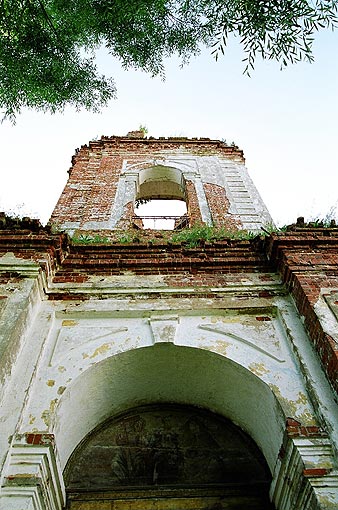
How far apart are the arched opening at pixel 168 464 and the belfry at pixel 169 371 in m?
0.01

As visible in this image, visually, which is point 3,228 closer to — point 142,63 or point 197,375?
point 197,375

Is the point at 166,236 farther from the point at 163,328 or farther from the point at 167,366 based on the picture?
the point at 167,366

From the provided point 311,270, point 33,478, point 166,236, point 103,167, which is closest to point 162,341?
point 33,478

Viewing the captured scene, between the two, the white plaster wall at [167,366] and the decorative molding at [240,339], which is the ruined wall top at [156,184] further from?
the decorative molding at [240,339]

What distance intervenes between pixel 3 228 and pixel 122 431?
327 centimetres

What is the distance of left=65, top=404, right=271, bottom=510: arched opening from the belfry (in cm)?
1

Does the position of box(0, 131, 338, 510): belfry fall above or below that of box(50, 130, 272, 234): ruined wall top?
below

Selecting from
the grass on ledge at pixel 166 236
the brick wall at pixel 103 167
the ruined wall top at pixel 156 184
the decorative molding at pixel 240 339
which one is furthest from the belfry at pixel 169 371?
the brick wall at pixel 103 167

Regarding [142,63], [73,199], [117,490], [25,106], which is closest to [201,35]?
[142,63]

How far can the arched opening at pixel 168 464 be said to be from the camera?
427 centimetres

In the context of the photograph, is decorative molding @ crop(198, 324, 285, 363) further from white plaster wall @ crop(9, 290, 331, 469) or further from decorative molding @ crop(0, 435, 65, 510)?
decorative molding @ crop(0, 435, 65, 510)

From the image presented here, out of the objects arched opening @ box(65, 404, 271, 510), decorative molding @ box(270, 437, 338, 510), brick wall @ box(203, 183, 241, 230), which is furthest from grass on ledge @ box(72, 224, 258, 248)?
decorative molding @ box(270, 437, 338, 510)

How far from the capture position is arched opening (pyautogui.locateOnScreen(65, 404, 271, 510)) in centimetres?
427

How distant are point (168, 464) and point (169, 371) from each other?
0.95m
